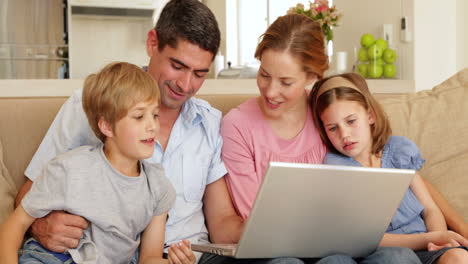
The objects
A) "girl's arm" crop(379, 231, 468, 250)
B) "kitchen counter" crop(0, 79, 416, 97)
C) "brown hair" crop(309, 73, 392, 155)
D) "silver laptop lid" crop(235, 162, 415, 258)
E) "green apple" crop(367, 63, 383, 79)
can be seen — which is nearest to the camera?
"silver laptop lid" crop(235, 162, 415, 258)

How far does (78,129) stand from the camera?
149 cm

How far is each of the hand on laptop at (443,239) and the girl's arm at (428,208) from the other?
0.40 ft

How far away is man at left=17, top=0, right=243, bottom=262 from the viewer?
1.50m

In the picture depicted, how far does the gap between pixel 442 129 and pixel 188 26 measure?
90cm

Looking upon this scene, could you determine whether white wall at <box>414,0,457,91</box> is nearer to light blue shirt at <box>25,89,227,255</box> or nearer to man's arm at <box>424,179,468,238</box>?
man's arm at <box>424,179,468,238</box>

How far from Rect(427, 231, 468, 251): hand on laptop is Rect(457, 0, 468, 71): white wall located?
194 centimetres

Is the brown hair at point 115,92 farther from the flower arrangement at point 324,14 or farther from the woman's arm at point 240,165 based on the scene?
the flower arrangement at point 324,14

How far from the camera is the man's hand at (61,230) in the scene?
1.25 m

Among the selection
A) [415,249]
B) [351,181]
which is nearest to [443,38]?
[415,249]

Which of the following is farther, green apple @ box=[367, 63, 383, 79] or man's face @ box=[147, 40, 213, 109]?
green apple @ box=[367, 63, 383, 79]

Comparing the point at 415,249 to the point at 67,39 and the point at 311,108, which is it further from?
the point at 67,39

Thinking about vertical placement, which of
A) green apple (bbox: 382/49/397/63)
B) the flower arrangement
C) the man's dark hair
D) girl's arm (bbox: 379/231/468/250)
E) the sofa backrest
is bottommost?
girl's arm (bbox: 379/231/468/250)

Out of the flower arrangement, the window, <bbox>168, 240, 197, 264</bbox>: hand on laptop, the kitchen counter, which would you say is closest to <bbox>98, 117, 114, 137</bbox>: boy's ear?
<bbox>168, 240, 197, 264</bbox>: hand on laptop

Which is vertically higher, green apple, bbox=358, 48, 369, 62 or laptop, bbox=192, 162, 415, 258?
green apple, bbox=358, 48, 369, 62
